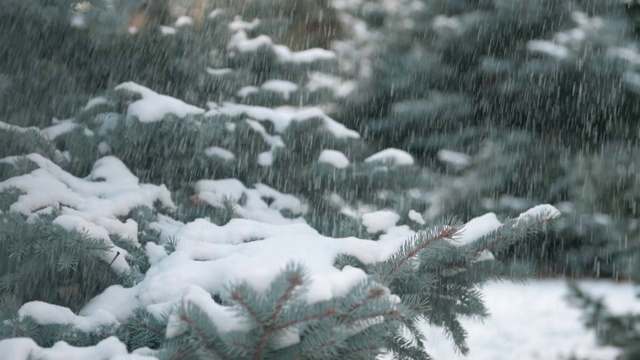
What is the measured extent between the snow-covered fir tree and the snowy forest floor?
→ 152 cm

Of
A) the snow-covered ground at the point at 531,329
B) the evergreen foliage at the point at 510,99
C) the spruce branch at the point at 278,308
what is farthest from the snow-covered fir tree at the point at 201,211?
the snow-covered ground at the point at 531,329

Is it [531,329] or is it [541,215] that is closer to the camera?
[541,215]

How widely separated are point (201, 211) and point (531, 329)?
2.82 m

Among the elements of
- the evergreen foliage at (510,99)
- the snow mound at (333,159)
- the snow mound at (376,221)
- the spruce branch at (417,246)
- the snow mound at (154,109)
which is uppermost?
the evergreen foliage at (510,99)

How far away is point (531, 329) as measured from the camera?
4.15 meters

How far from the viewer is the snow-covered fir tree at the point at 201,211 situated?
0.97 m

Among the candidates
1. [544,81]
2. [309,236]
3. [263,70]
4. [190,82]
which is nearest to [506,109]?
[544,81]

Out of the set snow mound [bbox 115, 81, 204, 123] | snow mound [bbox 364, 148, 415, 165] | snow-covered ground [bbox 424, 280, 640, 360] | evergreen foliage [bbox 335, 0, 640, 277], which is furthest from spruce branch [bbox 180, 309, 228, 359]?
evergreen foliage [bbox 335, 0, 640, 277]

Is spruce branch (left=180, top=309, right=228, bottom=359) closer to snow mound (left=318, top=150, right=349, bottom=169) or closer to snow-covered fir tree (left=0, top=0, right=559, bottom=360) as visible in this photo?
snow-covered fir tree (left=0, top=0, right=559, bottom=360)

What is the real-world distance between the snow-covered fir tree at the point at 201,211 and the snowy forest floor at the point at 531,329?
152 cm

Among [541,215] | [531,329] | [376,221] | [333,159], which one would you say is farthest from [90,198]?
[531,329]

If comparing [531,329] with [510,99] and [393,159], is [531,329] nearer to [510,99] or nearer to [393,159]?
[510,99]

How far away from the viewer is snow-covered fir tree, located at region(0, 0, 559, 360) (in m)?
0.97

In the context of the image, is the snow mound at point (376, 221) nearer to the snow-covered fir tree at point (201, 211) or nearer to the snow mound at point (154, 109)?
the snow-covered fir tree at point (201, 211)
